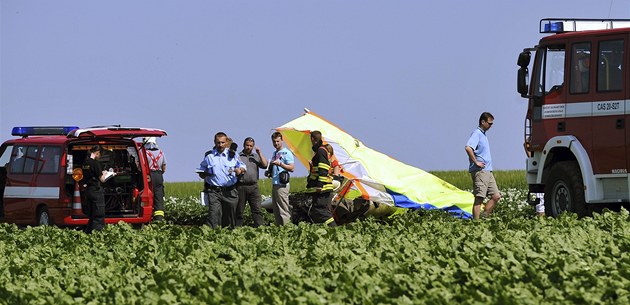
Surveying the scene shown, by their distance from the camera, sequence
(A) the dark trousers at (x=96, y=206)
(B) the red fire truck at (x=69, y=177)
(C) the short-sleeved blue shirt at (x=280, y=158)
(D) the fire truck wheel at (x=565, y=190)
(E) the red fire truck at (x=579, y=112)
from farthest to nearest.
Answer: (B) the red fire truck at (x=69, y=177) → (C) the short-sleeved blue shirt at (x=280, y=158) → (A) the dark trousers at (x=96, y=206) → (D) the fire truck wheel at (x=565, y=190) → (E) the red fire truck at (x=579, y=112)

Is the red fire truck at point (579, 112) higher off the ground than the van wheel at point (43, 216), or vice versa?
the red fire truck at point (579, 112)

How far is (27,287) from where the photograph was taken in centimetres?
1170

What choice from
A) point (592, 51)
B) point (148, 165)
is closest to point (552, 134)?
point (592, 51)

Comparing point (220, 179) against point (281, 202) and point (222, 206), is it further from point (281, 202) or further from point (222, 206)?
point (281, 202)

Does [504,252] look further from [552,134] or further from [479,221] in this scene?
[552,134]

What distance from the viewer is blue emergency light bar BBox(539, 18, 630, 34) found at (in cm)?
2025

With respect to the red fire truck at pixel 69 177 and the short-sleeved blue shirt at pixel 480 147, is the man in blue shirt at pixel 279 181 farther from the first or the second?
the short-sleeved blue shirt at pixel 480 147

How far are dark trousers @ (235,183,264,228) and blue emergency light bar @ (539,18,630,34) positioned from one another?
541 cm

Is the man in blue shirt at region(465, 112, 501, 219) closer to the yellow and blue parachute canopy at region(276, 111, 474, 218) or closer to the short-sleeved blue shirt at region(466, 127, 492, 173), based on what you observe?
the short-sleeved blue shirt at region(466, 127, 492, 173)

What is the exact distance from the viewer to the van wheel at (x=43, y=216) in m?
23.7

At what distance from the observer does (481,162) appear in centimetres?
2241

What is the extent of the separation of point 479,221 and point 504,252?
5038 millimetres

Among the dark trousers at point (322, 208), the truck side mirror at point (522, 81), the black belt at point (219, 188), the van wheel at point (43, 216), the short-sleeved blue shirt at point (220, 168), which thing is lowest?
the van wheel at point (43, 216)

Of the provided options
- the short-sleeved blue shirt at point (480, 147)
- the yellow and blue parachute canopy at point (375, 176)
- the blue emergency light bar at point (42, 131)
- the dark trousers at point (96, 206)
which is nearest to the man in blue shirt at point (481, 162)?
the short-sleeved blue shirt at point (480, 147)
